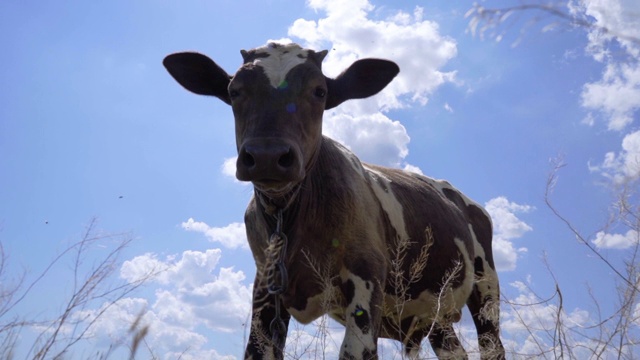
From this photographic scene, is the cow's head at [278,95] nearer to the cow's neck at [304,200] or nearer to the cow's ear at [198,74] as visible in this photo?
the cow's ear at [198,74]

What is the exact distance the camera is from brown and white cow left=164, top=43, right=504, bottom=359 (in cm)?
445

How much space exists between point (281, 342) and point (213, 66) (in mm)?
2547

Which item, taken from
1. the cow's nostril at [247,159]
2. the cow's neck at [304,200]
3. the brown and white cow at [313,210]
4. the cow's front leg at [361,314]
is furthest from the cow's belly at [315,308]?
the cow's nostril at [247,159]

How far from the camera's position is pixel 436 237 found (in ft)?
20.8

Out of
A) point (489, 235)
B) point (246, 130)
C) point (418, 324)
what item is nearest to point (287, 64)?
point (246, 130)

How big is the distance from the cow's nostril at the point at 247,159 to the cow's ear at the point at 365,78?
5.28 feet

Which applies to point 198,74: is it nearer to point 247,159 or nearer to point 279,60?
point 279,60

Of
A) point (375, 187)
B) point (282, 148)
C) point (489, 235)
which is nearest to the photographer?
point (282, 148)

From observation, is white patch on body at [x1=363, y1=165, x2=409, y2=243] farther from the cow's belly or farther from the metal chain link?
the metal chain link

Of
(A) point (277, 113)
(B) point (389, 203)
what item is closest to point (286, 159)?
(A) point (277, 113)

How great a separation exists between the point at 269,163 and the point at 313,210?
0.89m

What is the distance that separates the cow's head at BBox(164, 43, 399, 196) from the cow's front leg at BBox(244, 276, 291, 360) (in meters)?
0.97

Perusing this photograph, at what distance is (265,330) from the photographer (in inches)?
204

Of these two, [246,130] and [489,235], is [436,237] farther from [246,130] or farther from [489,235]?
[246,130]
